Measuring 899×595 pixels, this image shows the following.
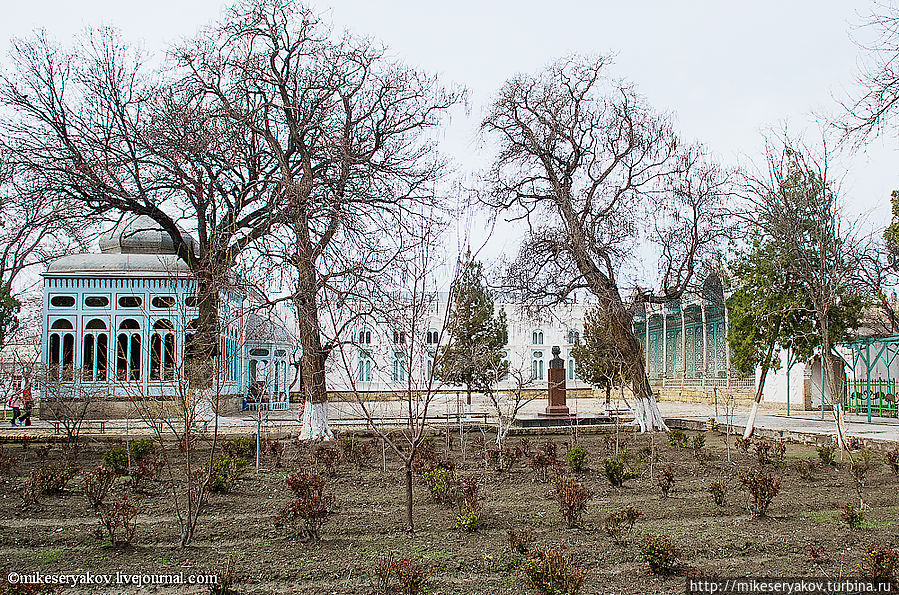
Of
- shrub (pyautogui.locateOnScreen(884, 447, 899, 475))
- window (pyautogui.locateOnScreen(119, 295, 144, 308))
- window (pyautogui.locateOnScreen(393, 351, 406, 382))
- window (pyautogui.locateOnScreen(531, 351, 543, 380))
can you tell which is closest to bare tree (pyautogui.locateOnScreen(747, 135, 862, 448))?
shrub (pyautogui.locateOnScreen(884, 447, 899, 475))

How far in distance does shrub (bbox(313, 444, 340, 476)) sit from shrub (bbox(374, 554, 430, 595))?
557cm

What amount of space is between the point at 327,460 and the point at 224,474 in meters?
1.88

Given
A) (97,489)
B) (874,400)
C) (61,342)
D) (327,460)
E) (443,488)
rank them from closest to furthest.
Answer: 1. (97,489)
2. (443,488)
3. (327,460)
4. (61,342)
5. (874,400)

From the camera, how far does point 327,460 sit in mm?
11297

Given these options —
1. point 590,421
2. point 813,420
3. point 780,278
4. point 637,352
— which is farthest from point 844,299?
point 590,421

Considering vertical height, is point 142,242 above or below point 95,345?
above

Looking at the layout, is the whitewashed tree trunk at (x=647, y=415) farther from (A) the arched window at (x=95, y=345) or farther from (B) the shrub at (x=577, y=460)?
(A) the arched window at (x=95, y=345)

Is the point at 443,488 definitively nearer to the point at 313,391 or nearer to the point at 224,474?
the point at 224,474

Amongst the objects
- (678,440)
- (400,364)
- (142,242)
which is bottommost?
(678,440)

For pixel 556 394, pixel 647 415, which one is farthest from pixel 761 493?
pixel 556 394

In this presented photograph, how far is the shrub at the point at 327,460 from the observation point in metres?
11.0

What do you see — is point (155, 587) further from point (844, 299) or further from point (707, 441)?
point (844, 299)

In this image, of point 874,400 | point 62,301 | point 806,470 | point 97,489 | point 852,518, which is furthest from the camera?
point 874,400

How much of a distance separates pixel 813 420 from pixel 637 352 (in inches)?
250
